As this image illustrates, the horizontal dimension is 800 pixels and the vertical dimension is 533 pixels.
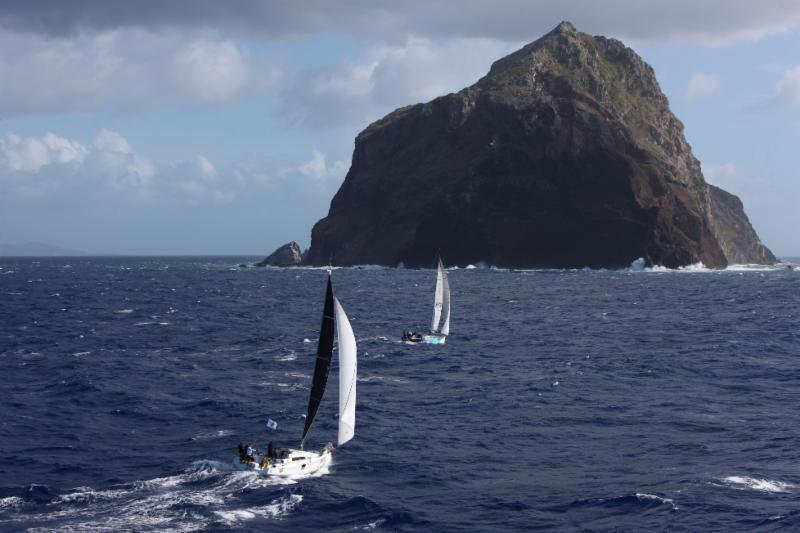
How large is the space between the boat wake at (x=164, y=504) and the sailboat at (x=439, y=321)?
39.5 metres

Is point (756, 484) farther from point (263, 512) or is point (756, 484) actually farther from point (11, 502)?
point (11, 502)

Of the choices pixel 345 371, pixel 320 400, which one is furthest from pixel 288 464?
pixel 345 371

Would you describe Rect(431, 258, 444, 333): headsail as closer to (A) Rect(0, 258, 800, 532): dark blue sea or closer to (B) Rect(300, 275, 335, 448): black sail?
(A) Rect(0, 258, 800, 532): dark blue sea

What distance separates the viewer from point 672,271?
19538cm

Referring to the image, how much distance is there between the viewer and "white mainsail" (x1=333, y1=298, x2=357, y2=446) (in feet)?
111

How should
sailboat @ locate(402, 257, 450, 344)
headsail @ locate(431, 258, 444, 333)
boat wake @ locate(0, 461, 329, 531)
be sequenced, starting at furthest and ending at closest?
headsail @ locate(431, 258, 444, 333) < sailboat @ locate(402, 257, 450, 344) < boat wake @ locate(0, 461, 329, 531)

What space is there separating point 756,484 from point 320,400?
679 inches

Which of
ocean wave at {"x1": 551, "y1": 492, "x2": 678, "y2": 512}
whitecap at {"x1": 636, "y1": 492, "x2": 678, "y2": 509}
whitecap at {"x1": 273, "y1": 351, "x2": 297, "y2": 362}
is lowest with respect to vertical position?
ocean wave at {"x1": 551, "y1": 492, "x2": 678, "y2": 512}

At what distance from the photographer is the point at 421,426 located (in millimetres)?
42406

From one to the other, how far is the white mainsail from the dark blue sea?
1.96m

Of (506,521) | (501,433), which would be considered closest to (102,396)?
(501,433)

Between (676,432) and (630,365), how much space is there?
1887cm

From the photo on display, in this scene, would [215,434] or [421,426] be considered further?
[421,426]

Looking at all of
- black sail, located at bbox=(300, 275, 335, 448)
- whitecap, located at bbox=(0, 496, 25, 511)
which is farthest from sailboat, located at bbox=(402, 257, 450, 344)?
whitecap, located at bbox=(0, 496, 25, 511)
